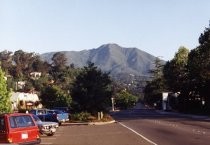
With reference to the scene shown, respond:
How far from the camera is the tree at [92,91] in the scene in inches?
2330

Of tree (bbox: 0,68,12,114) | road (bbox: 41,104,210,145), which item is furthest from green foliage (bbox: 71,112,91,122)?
road (bbox: 41,104,210,145)

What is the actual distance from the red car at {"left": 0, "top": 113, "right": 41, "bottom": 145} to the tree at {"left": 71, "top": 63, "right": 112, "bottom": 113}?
122ft

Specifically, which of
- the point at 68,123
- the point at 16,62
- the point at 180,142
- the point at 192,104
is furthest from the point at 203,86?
the point at 16,62

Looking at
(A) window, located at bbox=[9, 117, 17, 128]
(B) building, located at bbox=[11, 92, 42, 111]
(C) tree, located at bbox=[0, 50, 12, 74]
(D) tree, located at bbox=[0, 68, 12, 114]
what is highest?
(C) tree, located at bbox=[0, 50, 12, 74]

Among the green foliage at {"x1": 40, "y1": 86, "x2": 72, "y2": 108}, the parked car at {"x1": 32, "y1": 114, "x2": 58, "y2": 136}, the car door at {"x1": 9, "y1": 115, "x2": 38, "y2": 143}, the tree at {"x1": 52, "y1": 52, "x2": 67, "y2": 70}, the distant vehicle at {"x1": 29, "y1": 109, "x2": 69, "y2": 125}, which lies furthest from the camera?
the tree at {"x1": 52, "y1": 52, "x2": 67, "y2": 70}

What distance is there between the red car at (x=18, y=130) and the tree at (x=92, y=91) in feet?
122

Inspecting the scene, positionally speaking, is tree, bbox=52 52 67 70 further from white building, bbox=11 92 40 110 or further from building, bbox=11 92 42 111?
white building, bbox=11 92 40 110

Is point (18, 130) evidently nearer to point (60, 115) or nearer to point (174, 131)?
point (174, 131)

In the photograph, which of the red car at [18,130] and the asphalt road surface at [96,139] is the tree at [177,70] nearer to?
the asphalt road surface at [96,139]

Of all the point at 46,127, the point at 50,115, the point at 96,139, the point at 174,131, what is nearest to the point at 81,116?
the point at 50,115

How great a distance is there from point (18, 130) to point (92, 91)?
125ft

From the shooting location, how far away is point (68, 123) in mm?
54656

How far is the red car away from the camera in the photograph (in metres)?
20.8

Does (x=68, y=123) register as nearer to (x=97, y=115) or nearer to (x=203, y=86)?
(x=97, y=115)
